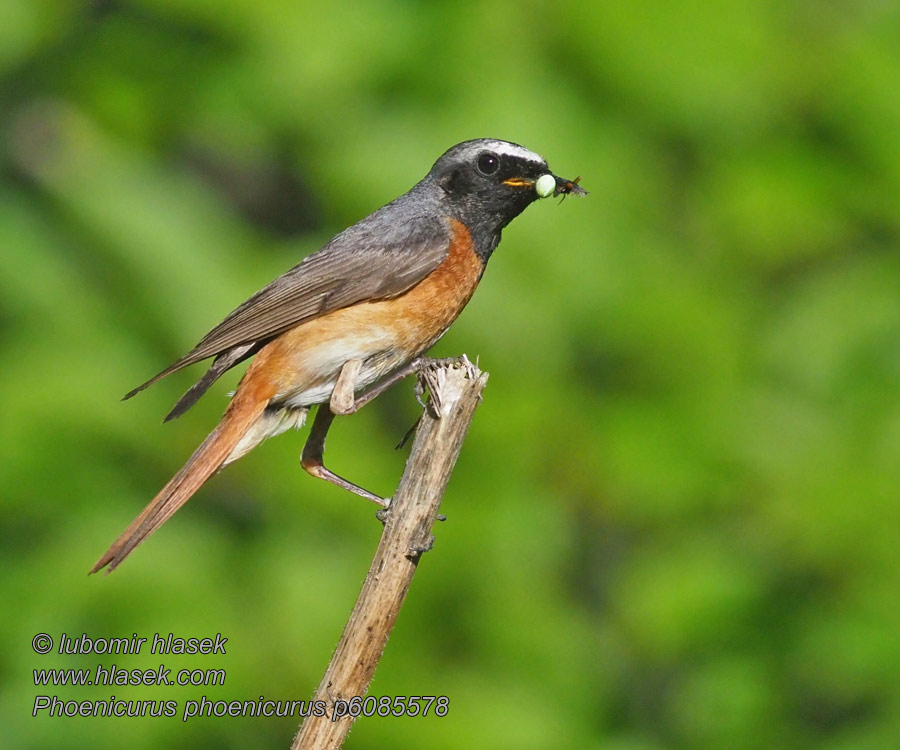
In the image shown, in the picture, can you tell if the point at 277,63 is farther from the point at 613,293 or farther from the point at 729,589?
the point at 729,589

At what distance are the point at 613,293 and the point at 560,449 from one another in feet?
2.85

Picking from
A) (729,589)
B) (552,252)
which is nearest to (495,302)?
(552,252)

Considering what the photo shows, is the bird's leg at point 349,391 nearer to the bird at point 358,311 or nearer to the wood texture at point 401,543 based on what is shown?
the bird at point 358,311

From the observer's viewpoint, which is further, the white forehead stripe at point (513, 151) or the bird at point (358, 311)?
the white forehead stripe at point (513, 151)

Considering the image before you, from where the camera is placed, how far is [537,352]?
227 inches

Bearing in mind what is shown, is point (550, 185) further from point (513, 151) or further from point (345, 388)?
point (345, 388)

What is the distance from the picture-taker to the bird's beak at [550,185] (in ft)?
16.8

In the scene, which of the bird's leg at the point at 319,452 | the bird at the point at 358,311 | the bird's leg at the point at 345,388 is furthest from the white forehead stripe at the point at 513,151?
the bird's leg at the point at 319,452

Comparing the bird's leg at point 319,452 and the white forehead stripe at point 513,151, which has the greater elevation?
the white forehead stripe at point 513,151

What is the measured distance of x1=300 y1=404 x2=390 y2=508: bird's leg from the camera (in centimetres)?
506

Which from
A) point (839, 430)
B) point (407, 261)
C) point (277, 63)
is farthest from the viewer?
point (839, 430)

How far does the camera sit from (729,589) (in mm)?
5797

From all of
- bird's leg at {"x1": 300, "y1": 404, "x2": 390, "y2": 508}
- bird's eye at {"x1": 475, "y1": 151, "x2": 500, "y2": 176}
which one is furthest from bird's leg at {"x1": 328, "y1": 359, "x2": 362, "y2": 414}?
bird's eye at {"x1": 475, "y1": 151, "x2": 500, "y2": 176}

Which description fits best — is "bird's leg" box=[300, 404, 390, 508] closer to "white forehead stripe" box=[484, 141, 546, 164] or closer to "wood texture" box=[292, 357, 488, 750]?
"wood texture" box=[292, 357, 488, 750]
